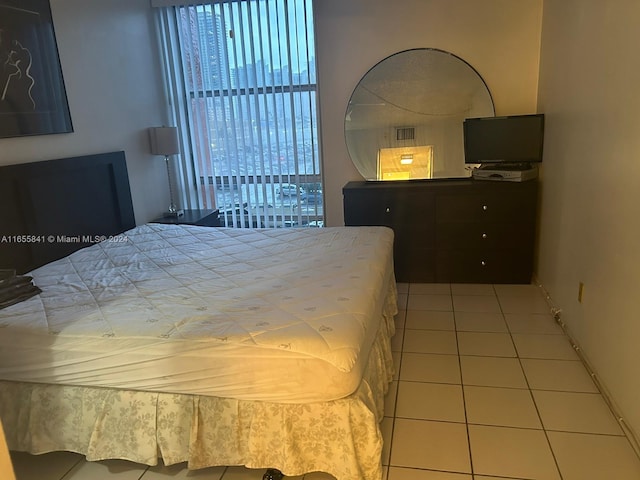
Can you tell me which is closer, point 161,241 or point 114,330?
point 114,330

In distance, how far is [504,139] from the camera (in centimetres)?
370

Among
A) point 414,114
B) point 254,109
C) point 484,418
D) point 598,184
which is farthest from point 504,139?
point 484,418

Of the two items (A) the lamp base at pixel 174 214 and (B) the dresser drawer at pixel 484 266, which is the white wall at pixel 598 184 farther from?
(A) the lamp base at pixel 174 214

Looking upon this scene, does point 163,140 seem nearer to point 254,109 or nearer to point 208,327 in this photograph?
point 254,109

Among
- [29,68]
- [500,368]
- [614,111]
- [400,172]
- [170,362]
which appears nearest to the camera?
[170,362]

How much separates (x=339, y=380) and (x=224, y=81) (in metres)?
3.47

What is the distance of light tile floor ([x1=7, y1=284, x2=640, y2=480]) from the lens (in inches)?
73.3

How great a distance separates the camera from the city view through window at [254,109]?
4156 millimetres

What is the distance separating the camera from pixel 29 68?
288cm

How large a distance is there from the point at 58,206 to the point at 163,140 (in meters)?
1.24

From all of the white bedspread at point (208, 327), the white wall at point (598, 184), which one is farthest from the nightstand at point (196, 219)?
the white wall at point (598, 184)

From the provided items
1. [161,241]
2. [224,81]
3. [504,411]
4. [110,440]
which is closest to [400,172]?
[224,81]

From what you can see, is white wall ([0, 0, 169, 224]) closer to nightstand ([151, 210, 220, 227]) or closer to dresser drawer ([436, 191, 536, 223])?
nightstand ([151, 210, 220, 227])

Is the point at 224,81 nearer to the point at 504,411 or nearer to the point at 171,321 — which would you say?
the point at 171,321
